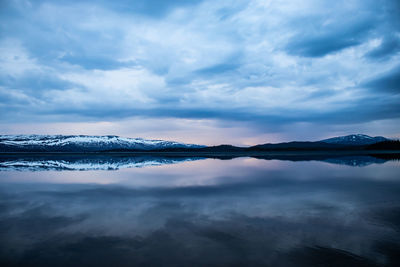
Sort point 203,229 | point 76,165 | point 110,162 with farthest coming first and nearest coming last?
1. point 110,162
2. point 76,165
3. point 203,229

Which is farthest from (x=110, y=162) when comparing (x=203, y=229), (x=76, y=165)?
(x=203, y=229)

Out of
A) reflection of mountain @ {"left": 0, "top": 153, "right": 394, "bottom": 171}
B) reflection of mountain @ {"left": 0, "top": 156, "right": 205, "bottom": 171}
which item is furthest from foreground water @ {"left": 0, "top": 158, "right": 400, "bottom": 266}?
reflection of mountain @ {"left": 0, "top": 153, "right": 394, "bottom": 171}

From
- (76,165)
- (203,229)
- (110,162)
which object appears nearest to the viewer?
(203,229)

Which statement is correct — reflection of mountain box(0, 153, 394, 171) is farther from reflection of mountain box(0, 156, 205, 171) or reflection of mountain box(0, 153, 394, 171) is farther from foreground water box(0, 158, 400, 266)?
foreground water box(0, 158, 400, 266)

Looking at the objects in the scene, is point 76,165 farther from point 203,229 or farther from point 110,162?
point 203,229

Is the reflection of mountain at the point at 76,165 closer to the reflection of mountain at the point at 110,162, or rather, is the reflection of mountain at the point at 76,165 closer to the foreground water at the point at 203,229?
the reflection of mountain at the point at 110,162

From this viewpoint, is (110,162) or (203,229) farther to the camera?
(110,162)

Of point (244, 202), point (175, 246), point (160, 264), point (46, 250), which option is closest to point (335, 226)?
point (244, 202)

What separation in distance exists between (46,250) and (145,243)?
96.4 inches

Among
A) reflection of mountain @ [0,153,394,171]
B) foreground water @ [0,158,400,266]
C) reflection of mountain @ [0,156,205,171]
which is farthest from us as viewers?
reflection of mountain @ [0,153,394,171]

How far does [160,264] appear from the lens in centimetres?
507

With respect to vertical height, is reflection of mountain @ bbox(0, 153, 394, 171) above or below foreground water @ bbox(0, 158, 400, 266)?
above

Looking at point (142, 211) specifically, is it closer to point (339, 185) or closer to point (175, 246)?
point (175, 246)

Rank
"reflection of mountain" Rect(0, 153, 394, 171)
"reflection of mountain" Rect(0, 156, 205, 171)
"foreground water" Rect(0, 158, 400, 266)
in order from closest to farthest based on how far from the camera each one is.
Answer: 1. "foreground water" Rect(0, 158, 400, 266)
2. "reflection of mountain" Rect(0, 156, 205, 171)
3. "reflection of mountain" Rect(0, 153, 394, 171)
